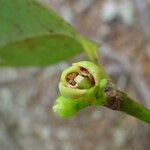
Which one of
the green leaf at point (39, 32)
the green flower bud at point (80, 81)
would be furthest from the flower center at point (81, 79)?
the green leaf at point (39, 32)

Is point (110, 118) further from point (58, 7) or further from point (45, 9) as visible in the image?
point (45, 9)

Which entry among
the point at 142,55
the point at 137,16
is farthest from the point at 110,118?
the point at 137,16

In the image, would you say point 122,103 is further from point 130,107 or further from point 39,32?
point 39,32

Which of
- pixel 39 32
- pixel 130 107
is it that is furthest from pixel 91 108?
pixel 130 107

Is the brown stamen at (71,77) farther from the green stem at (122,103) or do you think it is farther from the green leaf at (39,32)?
the green leaf at (39,32)

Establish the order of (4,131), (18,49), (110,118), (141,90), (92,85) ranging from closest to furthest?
1. (92,85)
2. (18,49)
3. (141,90)
4. (110,118)
5. (4,131)
